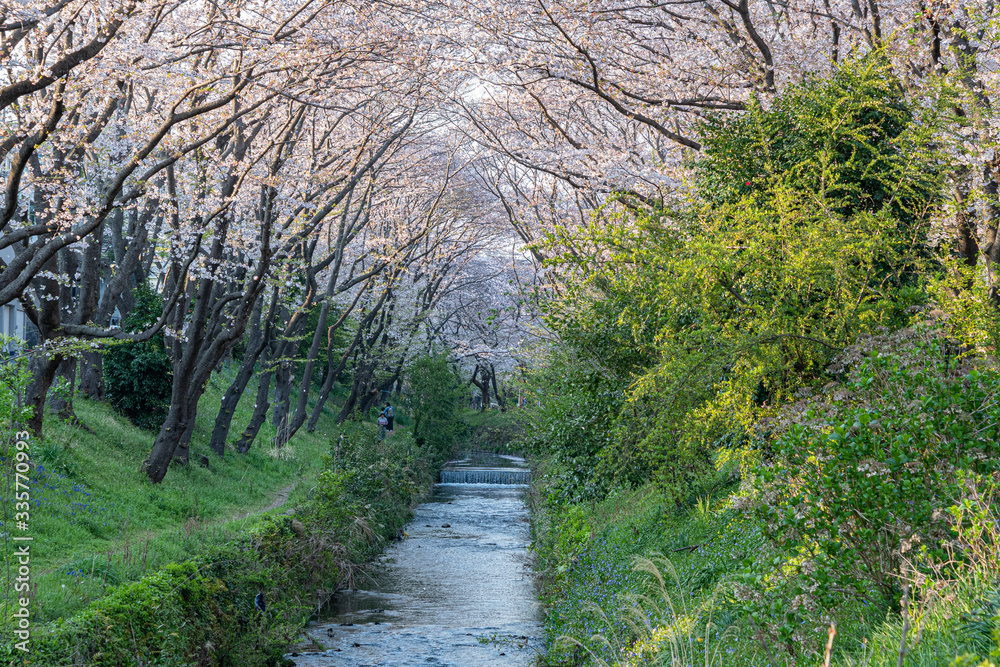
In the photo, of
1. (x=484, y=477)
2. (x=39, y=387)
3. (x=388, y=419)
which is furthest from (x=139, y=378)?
(x=388, y=419)

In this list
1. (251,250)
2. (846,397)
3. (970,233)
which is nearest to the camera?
(846,397)

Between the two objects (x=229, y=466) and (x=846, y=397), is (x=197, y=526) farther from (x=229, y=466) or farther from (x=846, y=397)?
(x=846, y=397)

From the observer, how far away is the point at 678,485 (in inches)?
428

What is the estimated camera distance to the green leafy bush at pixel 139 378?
17.1 m

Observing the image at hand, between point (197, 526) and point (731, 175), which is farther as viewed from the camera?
point (197, 526)

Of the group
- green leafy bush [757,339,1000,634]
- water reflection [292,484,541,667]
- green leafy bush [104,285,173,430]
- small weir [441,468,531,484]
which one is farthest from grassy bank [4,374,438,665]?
small weir [441,468,531,484]

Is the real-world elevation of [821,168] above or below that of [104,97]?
below

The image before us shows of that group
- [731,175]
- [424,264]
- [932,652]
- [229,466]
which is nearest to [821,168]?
[731,175]

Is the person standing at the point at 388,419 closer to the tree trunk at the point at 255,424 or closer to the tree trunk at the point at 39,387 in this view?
the tree trunk at the point at 255,424

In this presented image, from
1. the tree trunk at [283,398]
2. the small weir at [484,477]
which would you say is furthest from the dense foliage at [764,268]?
the small weir at [484,477]

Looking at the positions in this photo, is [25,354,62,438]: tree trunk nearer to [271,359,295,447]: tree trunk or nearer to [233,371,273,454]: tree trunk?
[233,371,273,454]: tree trunk

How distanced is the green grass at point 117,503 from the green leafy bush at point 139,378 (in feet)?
1.39

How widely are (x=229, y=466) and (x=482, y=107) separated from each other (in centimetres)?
982

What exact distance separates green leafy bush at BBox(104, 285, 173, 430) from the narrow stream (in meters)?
5.58
